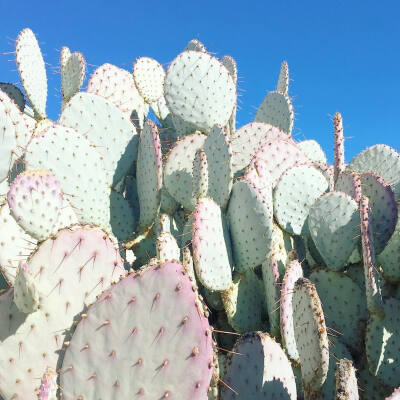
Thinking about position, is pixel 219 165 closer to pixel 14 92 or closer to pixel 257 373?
pixel 257 373

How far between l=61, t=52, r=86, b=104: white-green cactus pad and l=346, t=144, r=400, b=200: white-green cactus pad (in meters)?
1.98

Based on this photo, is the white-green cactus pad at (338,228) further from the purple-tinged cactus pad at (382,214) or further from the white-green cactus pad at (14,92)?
the white-green cactus pad at (14,92)

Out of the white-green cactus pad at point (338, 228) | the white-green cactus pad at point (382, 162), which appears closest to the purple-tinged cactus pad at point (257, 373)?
the white-green cactus pad at point (338, 228)

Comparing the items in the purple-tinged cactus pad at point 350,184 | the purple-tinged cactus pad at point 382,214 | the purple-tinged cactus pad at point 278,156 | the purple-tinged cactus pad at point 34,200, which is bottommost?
the purple-tinged cactus pad at point 34,200

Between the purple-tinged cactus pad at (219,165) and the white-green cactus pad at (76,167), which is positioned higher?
the purple-tinged cactus pad at (219,165)

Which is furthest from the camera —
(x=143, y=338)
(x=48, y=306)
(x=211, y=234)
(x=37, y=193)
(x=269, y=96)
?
(x=269, y=96)

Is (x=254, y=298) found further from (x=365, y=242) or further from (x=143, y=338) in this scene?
(x=143, y=338)

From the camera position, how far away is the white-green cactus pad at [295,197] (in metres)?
2.88

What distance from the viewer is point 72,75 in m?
3.70

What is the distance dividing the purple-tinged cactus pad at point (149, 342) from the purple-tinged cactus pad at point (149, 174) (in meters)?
1.34

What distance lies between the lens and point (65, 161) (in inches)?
102

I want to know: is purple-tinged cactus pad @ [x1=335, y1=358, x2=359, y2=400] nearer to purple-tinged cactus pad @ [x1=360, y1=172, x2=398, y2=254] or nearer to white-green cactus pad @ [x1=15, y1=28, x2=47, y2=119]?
purple-tinged cactus pad @ [x1=360, y1=172, x2=398, y2=254]

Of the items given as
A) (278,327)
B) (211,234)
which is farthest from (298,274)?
(211,234)

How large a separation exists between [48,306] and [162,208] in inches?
56.7
